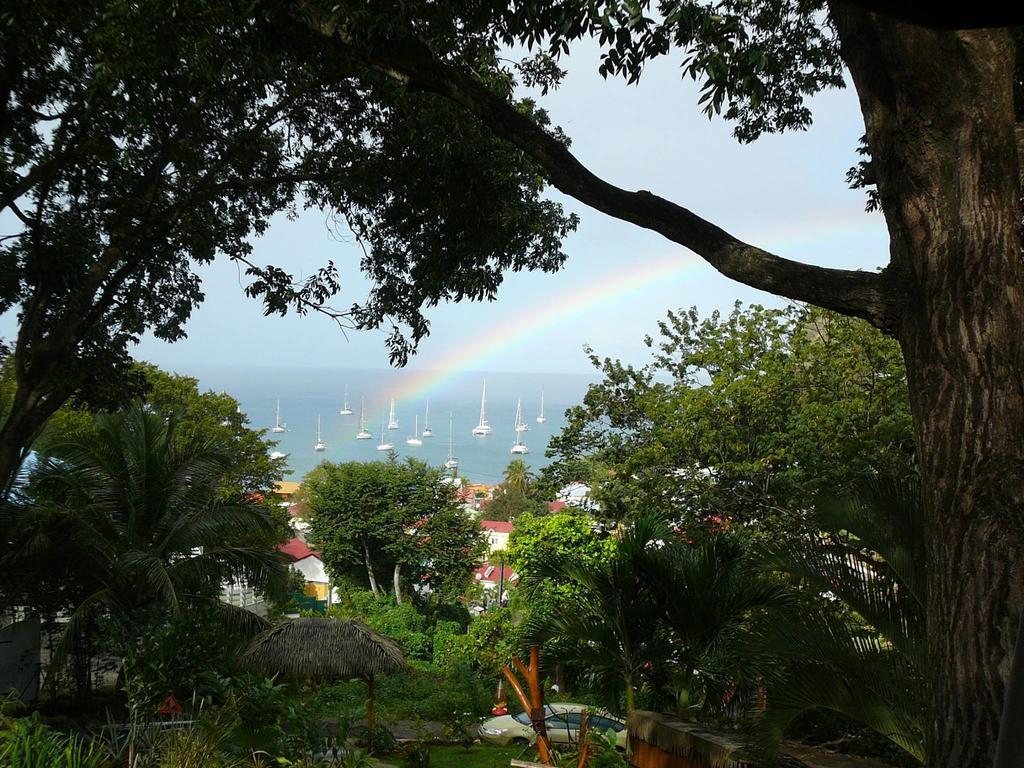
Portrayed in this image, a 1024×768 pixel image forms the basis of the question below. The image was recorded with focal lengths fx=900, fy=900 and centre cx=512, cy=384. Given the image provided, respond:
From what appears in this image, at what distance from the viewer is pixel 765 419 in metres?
15.4

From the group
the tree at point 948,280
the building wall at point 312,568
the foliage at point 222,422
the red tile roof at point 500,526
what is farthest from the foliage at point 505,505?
the tree at point 948,280

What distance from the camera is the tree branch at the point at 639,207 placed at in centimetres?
411

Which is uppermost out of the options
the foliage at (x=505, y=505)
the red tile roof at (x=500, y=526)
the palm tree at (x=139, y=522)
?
the foliage at (x=505, y=505)

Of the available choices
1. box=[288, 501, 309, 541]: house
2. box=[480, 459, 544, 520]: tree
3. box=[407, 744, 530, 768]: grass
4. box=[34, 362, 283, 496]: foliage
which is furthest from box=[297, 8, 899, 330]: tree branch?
box=[480, 459, 544, 520]: tree

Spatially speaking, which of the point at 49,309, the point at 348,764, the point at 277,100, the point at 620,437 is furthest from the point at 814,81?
the point at 620,437

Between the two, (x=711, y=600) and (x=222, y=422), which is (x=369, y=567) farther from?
(x=711, y=600)

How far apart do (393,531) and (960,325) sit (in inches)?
1114

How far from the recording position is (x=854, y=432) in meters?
14.1

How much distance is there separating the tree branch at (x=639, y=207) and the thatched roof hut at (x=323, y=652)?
8134 millimetres

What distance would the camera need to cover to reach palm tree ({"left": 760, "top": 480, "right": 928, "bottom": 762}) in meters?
4.44

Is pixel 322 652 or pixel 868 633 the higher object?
pixel 868 633

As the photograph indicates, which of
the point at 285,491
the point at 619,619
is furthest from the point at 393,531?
the point at 285,491

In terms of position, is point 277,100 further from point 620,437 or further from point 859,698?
point 620,437

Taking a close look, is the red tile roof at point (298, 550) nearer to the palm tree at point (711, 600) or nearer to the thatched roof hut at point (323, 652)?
the thatched roof hut at point (323, 652)
